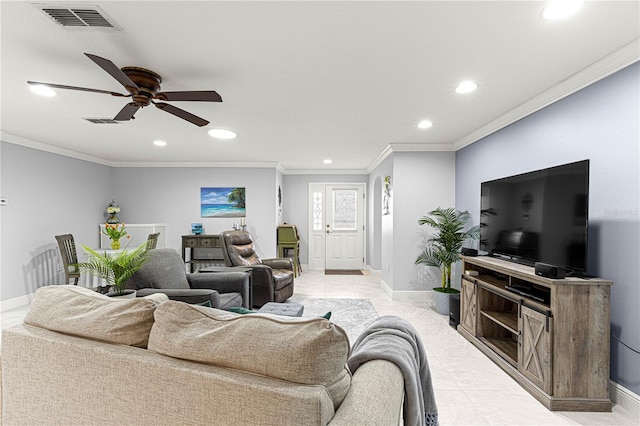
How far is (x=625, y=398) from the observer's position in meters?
2.17

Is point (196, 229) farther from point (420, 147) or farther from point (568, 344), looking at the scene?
point (568, 344)

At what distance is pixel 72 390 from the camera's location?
1032mm

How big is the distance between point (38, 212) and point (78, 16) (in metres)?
4.44

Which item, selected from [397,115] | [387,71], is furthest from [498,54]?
[397,115]

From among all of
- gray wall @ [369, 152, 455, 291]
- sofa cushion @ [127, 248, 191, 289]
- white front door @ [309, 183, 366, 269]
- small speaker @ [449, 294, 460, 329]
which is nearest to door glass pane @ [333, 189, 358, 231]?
white front door @ [309, 183, 366, 269]

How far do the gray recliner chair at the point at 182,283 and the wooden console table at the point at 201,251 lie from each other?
2591 mm

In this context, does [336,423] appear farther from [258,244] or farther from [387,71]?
[258,244]

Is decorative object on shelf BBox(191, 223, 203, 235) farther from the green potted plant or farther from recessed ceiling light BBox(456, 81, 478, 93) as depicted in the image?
recessed ceiling light BBox(456, 81, 478, 93)

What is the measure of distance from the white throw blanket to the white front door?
6335 millimetres

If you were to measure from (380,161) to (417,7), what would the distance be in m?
4.50

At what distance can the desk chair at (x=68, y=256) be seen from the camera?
465 cm

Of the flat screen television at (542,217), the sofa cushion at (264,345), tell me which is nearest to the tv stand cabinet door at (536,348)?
the flat screen television at (542,217)

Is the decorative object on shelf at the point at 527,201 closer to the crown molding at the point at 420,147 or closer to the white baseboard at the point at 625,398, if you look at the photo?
the white baseboard at the point at 625,398

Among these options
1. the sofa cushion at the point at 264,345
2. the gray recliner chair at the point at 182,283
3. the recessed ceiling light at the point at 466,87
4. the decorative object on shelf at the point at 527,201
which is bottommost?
the gray recliner chair at the point at 182,283
